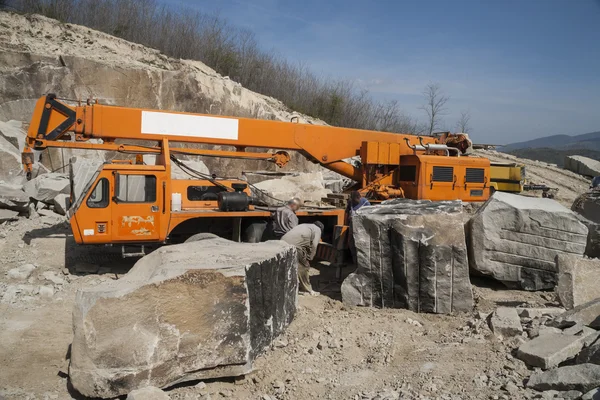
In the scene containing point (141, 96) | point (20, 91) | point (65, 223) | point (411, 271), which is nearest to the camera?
point (411, 271)

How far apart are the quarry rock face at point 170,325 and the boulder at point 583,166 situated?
22738mm

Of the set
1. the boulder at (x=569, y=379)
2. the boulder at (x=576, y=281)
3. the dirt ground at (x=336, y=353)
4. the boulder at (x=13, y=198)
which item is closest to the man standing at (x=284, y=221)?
the dirt ground at (x=336, y=353)

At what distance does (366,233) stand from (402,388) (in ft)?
8.63

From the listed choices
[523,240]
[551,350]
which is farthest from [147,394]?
[523,240]

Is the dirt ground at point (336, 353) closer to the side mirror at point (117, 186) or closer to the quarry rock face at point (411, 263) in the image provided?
the quarry rock face at point (411, 263)

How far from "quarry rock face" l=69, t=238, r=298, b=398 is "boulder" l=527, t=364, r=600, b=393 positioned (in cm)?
250

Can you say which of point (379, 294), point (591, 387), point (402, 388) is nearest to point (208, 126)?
point (379, 294)

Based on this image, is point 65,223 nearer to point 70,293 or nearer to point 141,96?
point 70,293

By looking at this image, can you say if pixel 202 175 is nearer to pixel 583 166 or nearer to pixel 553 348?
pixel 553 348

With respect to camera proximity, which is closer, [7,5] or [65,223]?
[65,223]

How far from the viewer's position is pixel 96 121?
315 inches

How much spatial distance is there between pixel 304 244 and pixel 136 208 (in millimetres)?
2602

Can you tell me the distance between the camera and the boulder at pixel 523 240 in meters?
7.31

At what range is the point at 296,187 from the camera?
11961 millimetres
